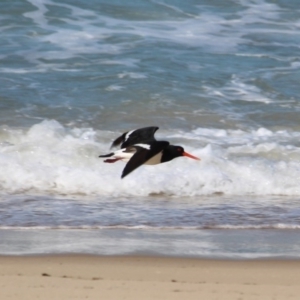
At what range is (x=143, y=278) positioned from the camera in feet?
15.0

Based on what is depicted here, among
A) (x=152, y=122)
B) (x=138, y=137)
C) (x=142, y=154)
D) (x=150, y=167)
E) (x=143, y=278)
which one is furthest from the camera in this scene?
(x=152, y=122)

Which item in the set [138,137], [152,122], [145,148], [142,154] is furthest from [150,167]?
[142,154]

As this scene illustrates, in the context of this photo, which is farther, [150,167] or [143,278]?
[150,167]

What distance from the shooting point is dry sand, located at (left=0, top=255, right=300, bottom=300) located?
419 centimetres

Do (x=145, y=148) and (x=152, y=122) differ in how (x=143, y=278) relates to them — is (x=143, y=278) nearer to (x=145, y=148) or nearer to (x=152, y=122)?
(x=145, y=148)

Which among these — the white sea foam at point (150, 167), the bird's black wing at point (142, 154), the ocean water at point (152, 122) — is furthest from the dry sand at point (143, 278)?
the white sea foam at point (150, 167)

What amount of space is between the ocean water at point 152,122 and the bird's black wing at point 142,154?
454 mm

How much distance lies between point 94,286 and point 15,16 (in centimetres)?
869

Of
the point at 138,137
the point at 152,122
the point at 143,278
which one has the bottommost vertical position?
the point at 152,122

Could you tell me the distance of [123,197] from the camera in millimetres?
7223

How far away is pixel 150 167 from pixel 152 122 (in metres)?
1.51

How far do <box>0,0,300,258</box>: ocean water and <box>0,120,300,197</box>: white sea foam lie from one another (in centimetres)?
2

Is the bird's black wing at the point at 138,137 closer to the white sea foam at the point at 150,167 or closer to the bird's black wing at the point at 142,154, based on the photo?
the bird's black wing at the point at 142,154

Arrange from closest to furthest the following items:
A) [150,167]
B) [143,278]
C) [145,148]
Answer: [143,278]
[145,148]
[150,167]
